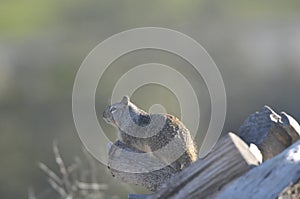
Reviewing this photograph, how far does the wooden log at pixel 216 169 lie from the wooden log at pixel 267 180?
1.0 inches

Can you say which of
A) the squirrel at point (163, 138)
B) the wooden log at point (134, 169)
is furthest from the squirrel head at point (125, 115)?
the wooden log at point (134, 169)

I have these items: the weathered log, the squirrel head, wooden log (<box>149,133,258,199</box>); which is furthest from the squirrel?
wooden log (<box>149,133,258,199</box>)

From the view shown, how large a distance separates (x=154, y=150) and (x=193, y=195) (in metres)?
0.71

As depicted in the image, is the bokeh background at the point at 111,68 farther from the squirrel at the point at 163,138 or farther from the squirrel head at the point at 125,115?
the squirrel at the point at 163,138

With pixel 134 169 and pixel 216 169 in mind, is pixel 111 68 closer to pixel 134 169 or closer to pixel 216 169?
pixel 134 169

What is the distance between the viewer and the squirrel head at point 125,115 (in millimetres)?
3732

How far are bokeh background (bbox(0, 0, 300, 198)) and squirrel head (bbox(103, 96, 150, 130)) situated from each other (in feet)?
7.93

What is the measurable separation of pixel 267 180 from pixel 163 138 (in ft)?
2.63

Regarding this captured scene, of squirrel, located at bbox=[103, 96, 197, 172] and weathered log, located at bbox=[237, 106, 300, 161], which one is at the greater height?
squirrel, located at bbox=[103, 96, 197, 172]

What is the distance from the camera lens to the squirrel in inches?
130

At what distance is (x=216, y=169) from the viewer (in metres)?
2.67

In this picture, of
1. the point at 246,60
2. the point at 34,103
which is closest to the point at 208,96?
the point at 34,103

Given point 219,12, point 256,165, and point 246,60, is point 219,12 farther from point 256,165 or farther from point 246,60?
point 256,165

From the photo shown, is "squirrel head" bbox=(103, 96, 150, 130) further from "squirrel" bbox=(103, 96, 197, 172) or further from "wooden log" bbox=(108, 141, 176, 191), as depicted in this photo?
"wooden log" bbox=(108, 141, 176, 191)
